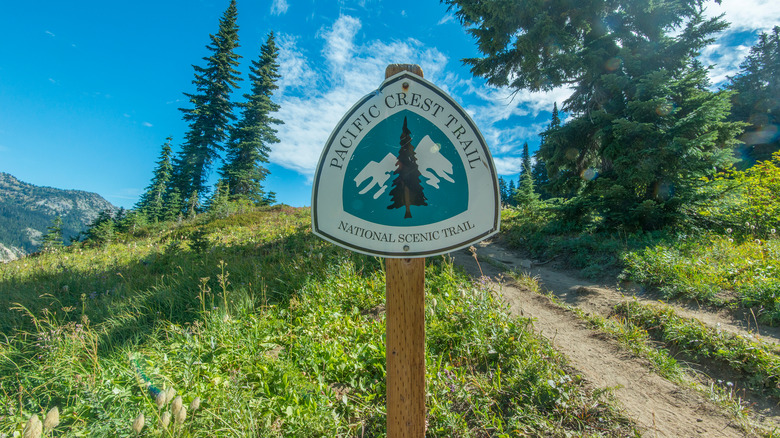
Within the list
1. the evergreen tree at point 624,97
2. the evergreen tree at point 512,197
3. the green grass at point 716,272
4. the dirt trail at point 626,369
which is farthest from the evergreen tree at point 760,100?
the dirt trail at point 626,369

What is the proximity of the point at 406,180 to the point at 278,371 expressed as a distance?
214 centimetres

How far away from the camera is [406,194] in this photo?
1478 mm

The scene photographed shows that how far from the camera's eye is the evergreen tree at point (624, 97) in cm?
734

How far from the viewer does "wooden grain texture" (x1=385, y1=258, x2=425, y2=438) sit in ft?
4.88

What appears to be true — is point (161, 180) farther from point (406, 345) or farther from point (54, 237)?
point (406, 345)

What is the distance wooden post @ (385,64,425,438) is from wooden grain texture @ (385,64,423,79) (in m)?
0.99

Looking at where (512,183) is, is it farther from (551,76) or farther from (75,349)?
(75,349)

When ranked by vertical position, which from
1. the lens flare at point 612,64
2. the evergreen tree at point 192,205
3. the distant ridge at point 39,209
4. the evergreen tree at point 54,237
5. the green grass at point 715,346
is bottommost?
the green grass at point 715,346

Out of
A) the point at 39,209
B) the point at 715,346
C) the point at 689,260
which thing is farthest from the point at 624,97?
the point at 39,209

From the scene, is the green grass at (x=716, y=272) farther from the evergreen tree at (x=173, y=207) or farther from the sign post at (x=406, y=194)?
the evergreen tree at (x=173, y=207)

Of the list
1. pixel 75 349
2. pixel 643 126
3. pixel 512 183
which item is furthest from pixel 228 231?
pixel 512 183

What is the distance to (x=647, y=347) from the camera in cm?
339

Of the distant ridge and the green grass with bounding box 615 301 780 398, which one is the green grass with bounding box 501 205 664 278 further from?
the distant ridge

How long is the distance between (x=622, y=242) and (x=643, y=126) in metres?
3.02
